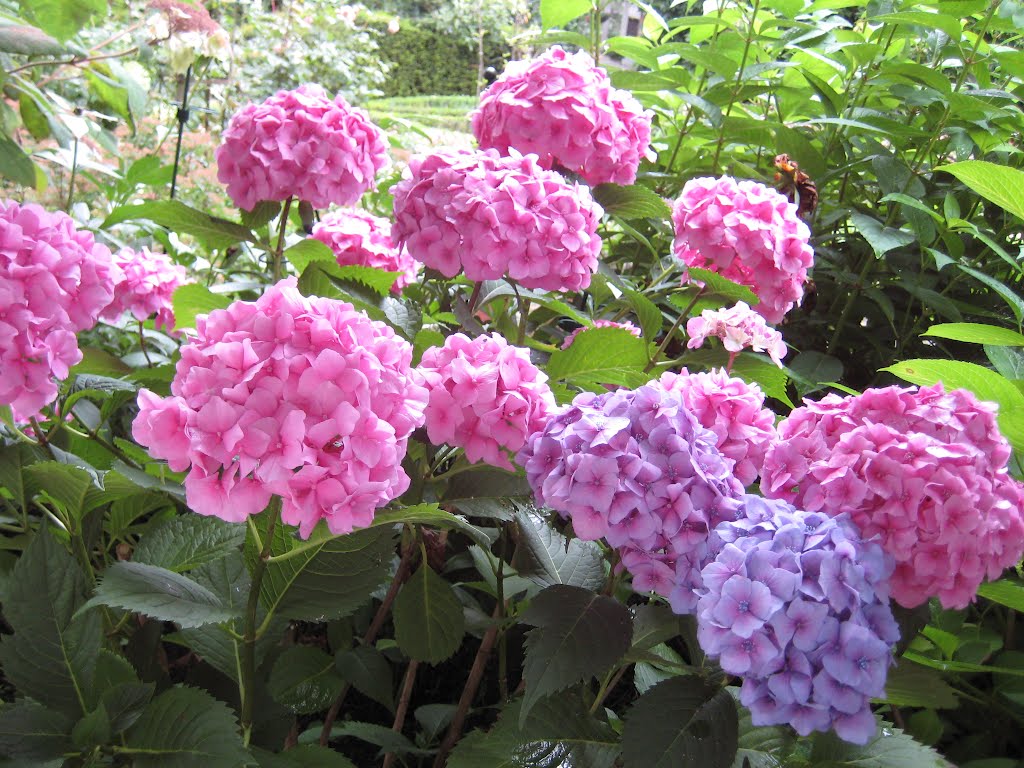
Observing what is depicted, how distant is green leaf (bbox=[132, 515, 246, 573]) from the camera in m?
0.99

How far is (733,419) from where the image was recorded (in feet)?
2.98

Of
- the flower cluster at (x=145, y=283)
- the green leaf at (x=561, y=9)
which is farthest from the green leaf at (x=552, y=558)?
the green leaf at (x=561, y=9)

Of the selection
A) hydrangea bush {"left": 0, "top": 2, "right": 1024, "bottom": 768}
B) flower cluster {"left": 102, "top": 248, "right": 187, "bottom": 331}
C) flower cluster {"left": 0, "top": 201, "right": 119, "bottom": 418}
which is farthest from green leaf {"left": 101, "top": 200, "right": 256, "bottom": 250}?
flower cluster {"left": 0, "top": 201, "right": 119, "bottom": 418}

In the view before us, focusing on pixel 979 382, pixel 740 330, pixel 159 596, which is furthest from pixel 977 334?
pixel 159 596

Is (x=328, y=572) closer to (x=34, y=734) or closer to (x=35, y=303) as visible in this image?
(x=34, y=734)

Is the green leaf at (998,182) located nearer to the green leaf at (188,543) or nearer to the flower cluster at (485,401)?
the flower cluster at (485,401)

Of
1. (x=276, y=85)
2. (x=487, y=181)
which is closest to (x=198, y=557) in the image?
(x=487, y=181)

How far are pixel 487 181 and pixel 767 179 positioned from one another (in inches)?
41.9

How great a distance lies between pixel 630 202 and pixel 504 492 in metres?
0.69

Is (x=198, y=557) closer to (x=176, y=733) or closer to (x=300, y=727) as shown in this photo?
(x=176, y=733)

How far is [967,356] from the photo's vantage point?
1.79 m

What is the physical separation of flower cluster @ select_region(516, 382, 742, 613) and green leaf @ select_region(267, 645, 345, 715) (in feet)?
1.59

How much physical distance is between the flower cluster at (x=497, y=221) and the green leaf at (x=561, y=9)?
77cm

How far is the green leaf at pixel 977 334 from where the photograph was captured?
1089 millimetres
